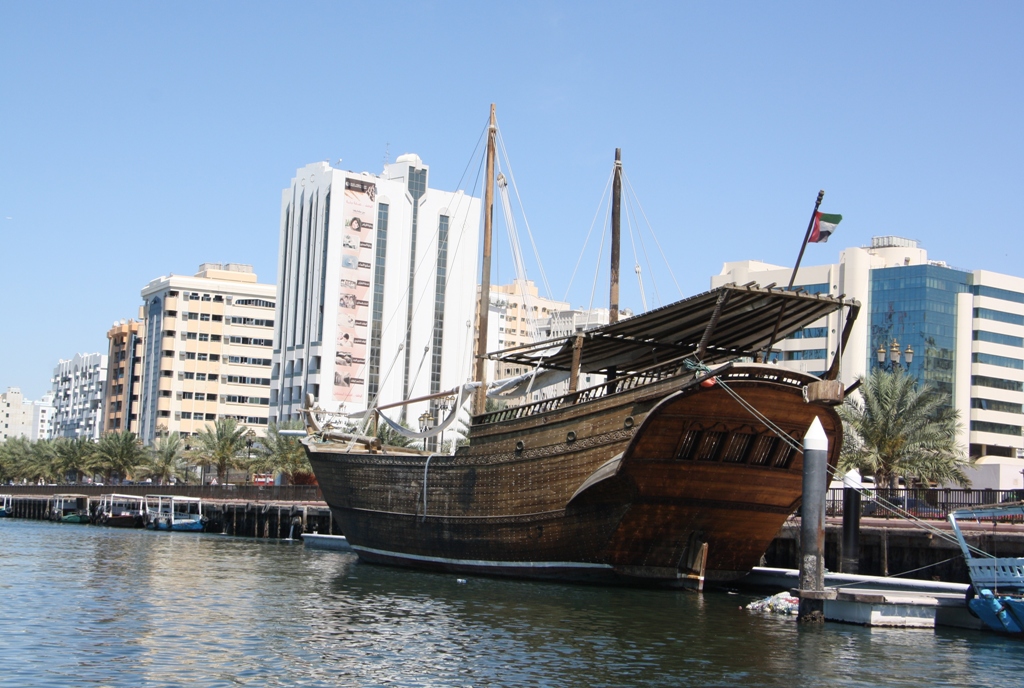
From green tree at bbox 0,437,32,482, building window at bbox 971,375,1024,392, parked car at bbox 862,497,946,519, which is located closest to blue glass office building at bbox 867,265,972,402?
building window at bbox 971,375,1024,392

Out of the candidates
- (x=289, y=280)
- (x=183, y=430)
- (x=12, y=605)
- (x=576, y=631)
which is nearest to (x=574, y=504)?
(x=576, y=631)

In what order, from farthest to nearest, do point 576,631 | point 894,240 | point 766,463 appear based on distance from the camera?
point 894,240 → point 766,463 → point 576,631

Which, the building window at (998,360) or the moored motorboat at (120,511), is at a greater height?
the building window at (998,360)

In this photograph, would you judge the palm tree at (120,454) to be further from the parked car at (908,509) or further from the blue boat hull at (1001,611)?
the blue boat hull at (1001,611)

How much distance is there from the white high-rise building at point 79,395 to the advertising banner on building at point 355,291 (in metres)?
58.3

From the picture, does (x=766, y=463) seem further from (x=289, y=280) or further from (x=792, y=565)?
(x=289, y=280)

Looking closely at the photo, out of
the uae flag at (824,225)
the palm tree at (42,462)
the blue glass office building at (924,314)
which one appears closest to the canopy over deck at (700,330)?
the uae flag at (824,225)

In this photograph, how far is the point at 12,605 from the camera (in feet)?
74.0

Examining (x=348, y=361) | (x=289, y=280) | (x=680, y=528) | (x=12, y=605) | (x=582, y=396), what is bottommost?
(x=12, y=605)

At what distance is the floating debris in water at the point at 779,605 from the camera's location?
23234 mm

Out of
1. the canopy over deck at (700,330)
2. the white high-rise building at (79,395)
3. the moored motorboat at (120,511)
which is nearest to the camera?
the canopy over deck at (700,330)

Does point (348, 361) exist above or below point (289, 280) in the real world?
below

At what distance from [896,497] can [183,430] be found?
98752 millimetres

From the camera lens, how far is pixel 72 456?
98500 mm
